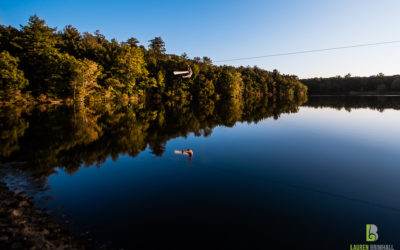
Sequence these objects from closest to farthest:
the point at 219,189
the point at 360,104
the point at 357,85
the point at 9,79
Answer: the point at 219,189
the point at 9,79
the point at 360,104
the point at 357,85

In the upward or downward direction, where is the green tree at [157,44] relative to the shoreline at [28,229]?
upward

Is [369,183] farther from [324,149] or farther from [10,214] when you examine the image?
[10,214]

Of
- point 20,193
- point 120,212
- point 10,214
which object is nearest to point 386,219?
point 120,212

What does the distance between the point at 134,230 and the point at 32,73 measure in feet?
199

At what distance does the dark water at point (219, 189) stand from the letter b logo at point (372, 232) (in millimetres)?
129

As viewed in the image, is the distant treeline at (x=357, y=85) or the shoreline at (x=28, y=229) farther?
the distant treeline at (x=357, y=85)

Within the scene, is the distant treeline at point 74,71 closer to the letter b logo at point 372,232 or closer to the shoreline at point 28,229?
the shoreline at point 28,229

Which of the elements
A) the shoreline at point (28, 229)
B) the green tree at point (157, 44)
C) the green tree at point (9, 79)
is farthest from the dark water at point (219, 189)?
the green tree at point (157, 44)

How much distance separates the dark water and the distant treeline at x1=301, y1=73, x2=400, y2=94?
180704 millimetres

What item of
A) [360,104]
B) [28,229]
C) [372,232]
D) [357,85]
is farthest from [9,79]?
[357,85]

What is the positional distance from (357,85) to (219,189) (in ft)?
684

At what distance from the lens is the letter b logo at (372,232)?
584cm

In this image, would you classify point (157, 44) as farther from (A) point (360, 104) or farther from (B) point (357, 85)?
(B) point (357, 85)

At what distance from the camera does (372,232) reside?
6.09m
